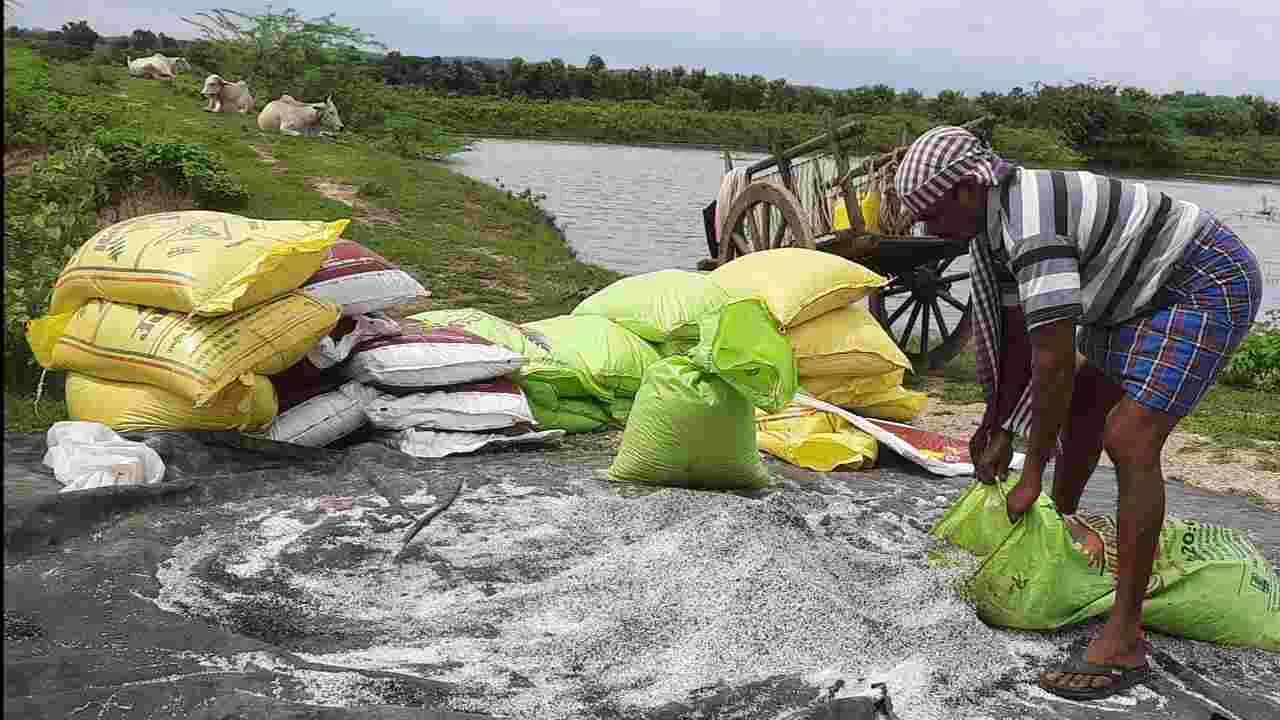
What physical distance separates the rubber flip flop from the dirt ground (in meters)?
1.75

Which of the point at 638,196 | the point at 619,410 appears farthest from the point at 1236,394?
the point at 638,196

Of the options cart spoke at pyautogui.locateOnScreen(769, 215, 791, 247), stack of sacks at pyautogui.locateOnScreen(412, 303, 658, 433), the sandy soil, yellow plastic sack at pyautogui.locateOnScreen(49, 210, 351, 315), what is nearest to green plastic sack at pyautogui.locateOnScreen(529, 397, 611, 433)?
stack of sacks at pyautogui.locateOnScreen(412, 303, 658, 433)

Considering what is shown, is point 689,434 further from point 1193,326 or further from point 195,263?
point 195,263

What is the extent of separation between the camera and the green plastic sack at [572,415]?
4059 millimetres

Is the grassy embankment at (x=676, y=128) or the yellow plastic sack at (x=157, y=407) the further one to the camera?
the grassy embankment at (x=676, y=128)

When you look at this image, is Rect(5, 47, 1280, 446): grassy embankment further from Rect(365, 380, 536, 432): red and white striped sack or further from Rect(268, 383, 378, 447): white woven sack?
Rect(365, 380, 536, 432): red and white striped sack

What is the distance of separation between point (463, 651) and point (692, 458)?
116 centimetres

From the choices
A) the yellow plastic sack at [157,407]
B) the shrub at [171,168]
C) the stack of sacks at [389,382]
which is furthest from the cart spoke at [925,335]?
the shrub at [171,168]

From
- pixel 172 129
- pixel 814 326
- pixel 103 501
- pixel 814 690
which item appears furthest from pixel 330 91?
pixel 814 690

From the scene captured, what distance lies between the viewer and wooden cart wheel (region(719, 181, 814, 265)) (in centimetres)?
645

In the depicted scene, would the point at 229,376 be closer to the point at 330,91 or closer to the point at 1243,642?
the point at 1243,642

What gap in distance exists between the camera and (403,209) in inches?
414

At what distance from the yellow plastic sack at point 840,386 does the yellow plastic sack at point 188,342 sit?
1.78 metres

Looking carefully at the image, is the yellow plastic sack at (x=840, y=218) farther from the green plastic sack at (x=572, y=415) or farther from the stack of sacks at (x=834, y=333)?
the green plastic sack at (x=572, y=415)
